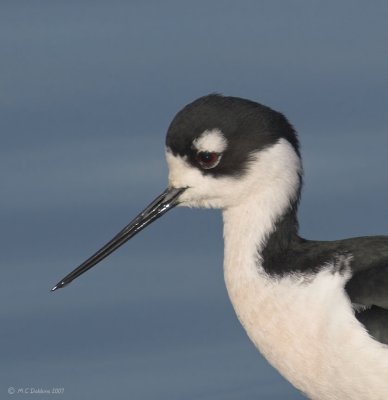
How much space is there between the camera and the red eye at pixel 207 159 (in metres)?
9.50

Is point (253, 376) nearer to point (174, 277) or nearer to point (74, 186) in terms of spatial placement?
point (174, 277)

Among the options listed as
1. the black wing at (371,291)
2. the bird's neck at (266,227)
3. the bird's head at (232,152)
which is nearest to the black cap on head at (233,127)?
the bird's head at (232,152)

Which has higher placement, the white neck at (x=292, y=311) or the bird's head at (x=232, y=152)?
the bird's head at (x=232, y=152)

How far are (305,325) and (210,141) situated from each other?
0.92 metres

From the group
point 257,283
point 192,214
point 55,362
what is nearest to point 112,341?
point 55,362

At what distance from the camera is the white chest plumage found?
9.20m

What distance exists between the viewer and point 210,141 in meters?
9.47

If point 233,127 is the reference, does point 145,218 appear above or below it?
below

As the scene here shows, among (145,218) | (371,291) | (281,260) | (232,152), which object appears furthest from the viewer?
(145,218)

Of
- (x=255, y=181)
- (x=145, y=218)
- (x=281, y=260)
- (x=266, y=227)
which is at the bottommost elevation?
(x=281, y=260)

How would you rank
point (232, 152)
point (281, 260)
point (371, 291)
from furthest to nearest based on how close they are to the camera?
1. point (232, 152)
2. point (281, 260)
3. point (371, 291)

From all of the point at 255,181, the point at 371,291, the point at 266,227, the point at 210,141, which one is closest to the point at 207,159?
the point at 210,141

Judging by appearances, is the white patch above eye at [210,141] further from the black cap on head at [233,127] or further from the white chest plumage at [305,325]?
the white chest plumage at [305,325]

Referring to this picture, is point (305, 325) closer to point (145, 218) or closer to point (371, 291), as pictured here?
point (371, 291)
